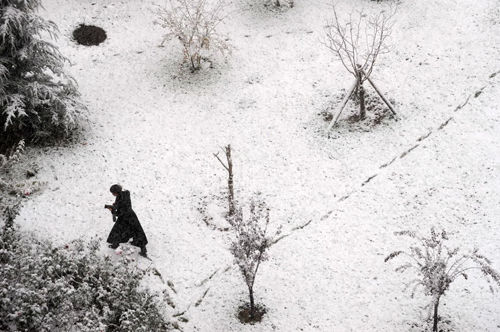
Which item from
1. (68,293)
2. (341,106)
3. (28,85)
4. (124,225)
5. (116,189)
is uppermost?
(28,85)

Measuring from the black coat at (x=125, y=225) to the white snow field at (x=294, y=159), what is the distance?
556mm

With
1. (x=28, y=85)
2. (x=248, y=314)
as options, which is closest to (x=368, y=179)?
(x=248, y=314)

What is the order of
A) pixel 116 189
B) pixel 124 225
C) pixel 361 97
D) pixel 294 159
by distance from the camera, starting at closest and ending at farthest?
1. pixel 116 189
2. pixel 124 225
3. pixel 294 159
4. pixel 361 97

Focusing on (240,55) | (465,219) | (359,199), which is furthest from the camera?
(240,55)

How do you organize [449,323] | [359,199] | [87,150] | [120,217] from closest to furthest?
[449,323] → [120,217] → [359,199] → [87,150]

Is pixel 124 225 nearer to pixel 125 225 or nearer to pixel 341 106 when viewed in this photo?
pixel 125 225

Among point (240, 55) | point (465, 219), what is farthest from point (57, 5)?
point (465, 219)

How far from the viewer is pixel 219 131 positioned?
14266 mm

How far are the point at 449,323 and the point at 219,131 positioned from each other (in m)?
8.81

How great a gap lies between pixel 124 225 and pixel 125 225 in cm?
2

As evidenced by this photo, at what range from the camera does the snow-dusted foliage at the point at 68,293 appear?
710 cm

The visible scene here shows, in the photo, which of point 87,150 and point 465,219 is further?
point 87,150

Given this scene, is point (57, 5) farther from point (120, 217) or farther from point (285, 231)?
point (285, 231)

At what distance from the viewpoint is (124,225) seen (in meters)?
9.64
